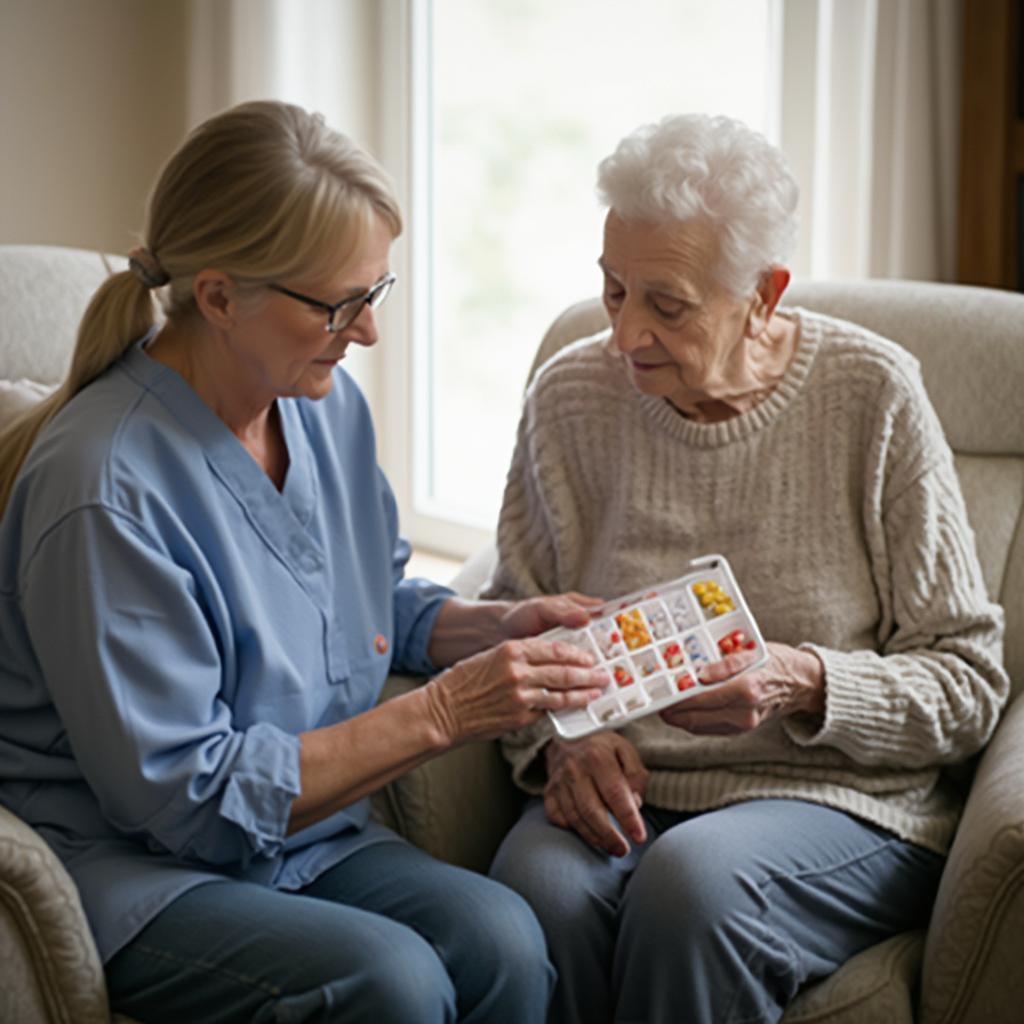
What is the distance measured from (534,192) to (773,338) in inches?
78.5

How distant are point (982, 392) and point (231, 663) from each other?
3.41 feet

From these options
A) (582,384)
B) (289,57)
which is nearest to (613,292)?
(582,384)

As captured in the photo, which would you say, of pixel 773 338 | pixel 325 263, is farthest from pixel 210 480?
pixel 773 338

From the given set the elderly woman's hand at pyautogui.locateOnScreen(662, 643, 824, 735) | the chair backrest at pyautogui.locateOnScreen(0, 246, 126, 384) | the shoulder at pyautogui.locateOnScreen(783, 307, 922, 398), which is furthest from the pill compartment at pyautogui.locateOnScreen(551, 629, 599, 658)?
the chair backrest at pyautogui.locateOnScreen(0, 246, 126, 384)

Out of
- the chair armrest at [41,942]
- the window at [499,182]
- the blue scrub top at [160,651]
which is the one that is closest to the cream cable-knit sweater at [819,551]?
the blue scrub top at [160,651]

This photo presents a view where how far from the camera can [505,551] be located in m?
1.88

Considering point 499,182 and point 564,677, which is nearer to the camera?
point 564,677

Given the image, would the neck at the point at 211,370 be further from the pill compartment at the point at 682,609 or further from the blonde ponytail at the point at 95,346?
the pill compartment at the point at 682,609

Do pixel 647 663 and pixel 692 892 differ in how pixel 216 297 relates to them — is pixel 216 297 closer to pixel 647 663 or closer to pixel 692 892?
pixel 647 663

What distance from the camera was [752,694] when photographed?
61.6 inches

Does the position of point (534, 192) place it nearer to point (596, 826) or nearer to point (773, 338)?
point (773, 338)

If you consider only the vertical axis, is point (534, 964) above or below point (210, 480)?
below

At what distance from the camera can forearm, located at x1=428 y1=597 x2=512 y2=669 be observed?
5.98ft

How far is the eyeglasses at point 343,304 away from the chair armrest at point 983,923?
31.7 inches
